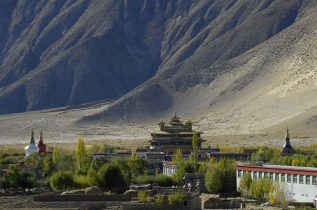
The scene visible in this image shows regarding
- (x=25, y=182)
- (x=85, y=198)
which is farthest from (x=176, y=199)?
(x=25, y=182)

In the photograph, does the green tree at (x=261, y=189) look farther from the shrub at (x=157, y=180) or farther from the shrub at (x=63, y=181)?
the shrub at (x=63, y=181)

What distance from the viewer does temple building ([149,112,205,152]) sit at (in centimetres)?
12469

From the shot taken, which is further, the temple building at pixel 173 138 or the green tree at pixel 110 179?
the temple building at pixel 173 138

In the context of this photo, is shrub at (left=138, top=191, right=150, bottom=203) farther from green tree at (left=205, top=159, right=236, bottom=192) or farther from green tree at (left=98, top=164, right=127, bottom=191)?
green tree at (left=98, top=164, right=127, bottom=191)

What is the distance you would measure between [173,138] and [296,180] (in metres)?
62.9

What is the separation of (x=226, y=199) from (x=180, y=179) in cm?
1594

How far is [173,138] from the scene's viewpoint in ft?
413

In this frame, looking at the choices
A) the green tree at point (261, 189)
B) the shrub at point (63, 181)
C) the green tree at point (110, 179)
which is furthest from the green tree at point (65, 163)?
the green tree at point (261, 189)

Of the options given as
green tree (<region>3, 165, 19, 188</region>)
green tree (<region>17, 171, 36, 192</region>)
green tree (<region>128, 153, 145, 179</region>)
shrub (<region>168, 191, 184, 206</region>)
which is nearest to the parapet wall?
shrub (<region>168, 191, 184, 206</region>)

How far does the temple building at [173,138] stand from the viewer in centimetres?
12469

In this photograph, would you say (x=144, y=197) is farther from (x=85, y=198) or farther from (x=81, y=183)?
(x=81, y=183)

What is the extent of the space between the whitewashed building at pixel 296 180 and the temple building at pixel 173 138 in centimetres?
5626

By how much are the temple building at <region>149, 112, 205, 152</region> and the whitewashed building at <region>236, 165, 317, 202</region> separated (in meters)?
56.3

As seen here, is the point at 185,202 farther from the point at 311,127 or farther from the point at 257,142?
the point at 311,127
